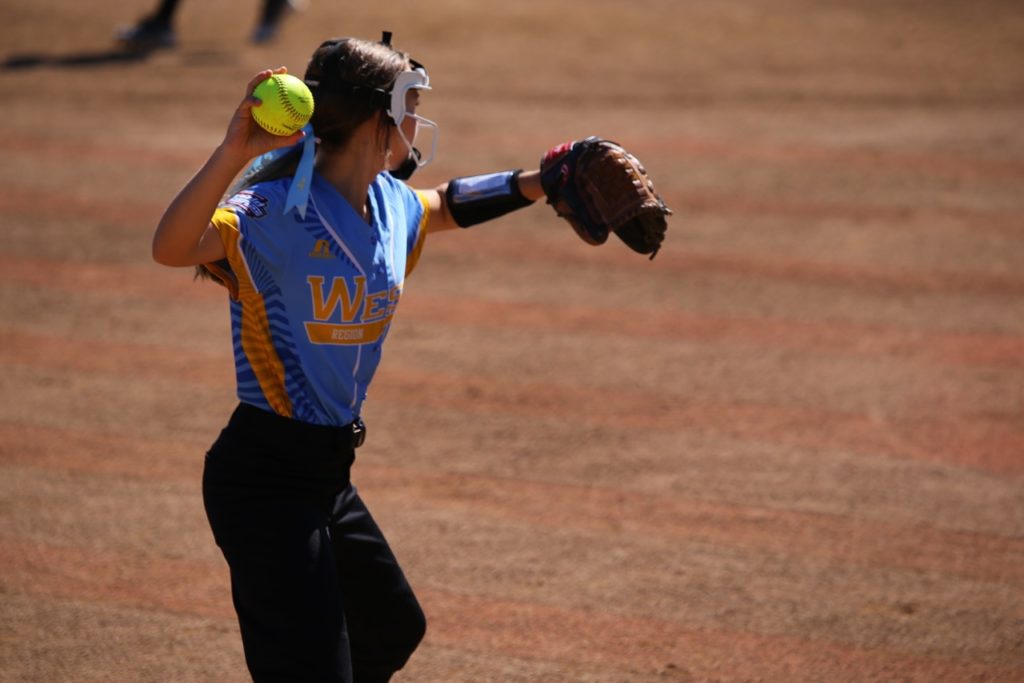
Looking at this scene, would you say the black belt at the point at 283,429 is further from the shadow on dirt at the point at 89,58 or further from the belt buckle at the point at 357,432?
the shadow on dirt at the point at 89,58

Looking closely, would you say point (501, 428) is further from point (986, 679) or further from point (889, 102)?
point (889, 102)

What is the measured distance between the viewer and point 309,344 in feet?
11.5

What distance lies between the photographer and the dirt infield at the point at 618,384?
521 centimetres

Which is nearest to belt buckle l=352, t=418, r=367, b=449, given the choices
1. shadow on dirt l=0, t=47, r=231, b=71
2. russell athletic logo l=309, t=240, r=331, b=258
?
russell athletic logo l=309, t=240, r=331, b=258

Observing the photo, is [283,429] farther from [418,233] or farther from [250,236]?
[418,233]

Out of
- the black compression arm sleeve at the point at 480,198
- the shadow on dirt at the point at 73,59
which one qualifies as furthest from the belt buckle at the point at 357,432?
the shadow on dirt at the point at 73,59

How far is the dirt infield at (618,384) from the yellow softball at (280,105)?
2.29 metres

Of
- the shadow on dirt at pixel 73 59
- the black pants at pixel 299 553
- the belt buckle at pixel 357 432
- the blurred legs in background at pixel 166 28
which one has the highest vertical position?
the belt buckle at pixel 357 432

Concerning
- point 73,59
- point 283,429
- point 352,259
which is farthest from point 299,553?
point 73,59

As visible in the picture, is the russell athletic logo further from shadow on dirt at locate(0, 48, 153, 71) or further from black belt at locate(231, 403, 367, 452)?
shadow on dirt at locate(0, 48, 153, 71)

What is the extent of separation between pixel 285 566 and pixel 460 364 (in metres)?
4.93

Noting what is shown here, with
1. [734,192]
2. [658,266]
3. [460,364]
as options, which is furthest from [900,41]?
[460,364]

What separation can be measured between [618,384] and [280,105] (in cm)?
487

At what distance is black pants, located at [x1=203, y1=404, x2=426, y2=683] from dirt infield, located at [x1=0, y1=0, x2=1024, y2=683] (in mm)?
1155
